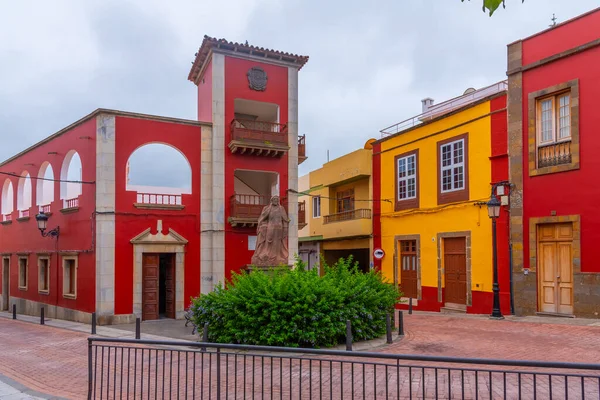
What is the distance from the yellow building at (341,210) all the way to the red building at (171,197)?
11.9 feet

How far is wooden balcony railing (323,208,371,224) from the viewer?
24.0 m

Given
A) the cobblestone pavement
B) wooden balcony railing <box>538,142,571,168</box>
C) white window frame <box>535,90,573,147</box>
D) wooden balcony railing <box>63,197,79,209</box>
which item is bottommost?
the cobblestone pavement

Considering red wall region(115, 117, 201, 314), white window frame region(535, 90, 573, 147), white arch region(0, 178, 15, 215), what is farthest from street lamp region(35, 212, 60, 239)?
white window frame region(535, 90, 573, 147)

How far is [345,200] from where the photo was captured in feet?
88.6

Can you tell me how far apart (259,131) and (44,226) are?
889 centimetres

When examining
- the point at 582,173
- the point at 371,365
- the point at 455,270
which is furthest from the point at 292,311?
the point at 455,270

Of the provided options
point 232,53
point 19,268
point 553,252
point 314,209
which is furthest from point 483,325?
point 19,268

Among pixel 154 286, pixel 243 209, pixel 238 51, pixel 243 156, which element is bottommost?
pixel 154 286

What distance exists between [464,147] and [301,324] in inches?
458

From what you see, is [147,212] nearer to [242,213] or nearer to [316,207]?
[242,213]

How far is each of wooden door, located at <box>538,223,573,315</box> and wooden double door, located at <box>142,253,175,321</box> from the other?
39.5 feet

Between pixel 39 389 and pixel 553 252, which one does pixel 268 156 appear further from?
pixel 39 389

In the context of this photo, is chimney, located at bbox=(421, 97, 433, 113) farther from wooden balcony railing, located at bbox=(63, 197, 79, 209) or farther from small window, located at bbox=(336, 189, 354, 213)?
wooden balcony railing, located at bbox=(63, 197, 79, 209)

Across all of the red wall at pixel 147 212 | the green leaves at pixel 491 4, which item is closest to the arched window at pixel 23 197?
the red wall at pixel 147 212
